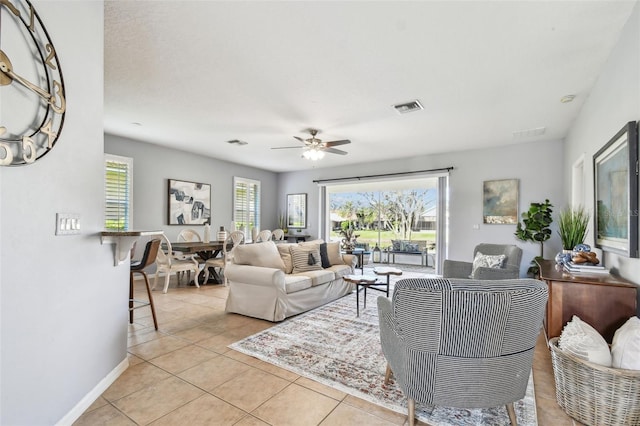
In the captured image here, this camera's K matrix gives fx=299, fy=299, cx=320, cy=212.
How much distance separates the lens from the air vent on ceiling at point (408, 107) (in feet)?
12.3

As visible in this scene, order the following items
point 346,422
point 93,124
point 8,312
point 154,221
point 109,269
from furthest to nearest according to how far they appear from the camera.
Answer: point 154,221 → point 109,269 → point 93,124 → point 346,422 → point 8,312

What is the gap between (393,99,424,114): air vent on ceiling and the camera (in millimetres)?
3754

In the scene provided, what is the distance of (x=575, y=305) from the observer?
7.45 feet

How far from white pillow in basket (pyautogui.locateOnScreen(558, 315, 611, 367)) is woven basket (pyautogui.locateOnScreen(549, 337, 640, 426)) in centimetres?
5

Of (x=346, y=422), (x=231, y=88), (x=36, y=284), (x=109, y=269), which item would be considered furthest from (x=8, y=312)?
(x=231, y=88)

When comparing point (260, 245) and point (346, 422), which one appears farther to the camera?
point (260, 245)

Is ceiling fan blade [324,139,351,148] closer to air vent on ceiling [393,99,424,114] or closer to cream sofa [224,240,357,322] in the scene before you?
air vent on ceiling [393,99,424,114]

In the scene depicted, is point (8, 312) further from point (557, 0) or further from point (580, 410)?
point (557, 0)

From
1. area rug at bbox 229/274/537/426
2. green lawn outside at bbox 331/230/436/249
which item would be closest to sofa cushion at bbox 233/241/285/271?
Answer: area rug at bbox 229/274/537/426

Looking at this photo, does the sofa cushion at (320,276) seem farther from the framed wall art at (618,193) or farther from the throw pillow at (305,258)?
the framed wall art at (618,193)

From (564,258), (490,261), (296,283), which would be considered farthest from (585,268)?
(296,283)

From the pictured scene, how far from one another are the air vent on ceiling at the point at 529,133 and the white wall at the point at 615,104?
98 centimetres

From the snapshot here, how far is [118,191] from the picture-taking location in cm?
550

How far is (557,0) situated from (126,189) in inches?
253
